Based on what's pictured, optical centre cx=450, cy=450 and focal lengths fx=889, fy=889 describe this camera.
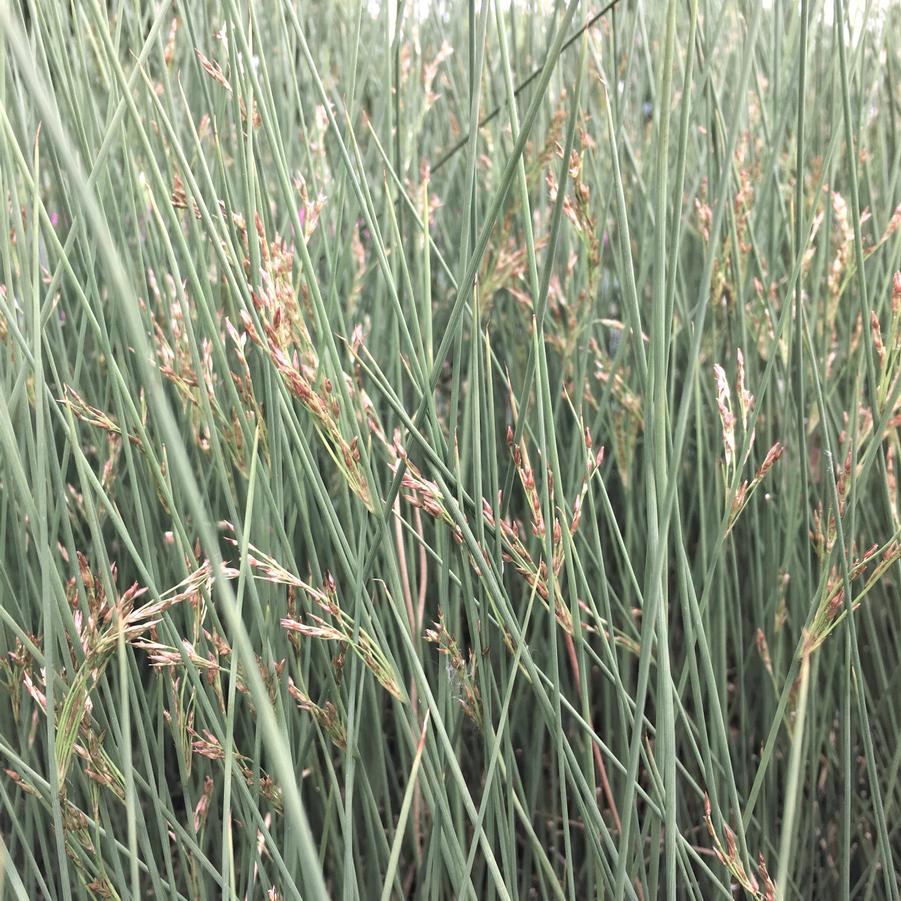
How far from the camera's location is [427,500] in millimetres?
543

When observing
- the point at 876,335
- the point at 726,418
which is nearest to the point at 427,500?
the point at 726,418

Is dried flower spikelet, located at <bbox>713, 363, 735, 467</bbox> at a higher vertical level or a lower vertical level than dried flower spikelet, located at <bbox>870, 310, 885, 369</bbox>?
lower

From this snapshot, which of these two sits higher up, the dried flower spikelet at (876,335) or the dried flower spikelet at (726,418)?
the dried flower spikelet at (876,335)

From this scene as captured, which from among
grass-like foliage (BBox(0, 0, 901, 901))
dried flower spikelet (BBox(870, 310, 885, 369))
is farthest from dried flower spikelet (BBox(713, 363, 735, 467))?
dried flower spikelet (BBox(870, 310, 885, 369))

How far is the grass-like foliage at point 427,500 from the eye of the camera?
545mm

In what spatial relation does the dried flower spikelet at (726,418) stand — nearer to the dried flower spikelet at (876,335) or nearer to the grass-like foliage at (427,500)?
the grass-like foliage at (427,500)

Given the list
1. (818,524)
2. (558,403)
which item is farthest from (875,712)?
(558,403)

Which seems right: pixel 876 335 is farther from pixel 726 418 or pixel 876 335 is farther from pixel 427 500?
pixel 427 500

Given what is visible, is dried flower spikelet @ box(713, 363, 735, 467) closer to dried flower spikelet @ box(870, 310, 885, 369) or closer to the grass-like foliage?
the grass-like foliage

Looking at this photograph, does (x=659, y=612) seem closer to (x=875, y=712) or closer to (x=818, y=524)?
(x=818, y=524)

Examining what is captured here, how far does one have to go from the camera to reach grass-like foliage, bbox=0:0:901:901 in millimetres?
545

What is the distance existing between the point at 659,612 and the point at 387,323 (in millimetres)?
616

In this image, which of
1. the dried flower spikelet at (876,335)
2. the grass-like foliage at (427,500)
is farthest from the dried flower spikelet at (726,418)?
the dried flower spikelet at (876,335)

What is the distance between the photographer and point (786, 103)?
75cm
